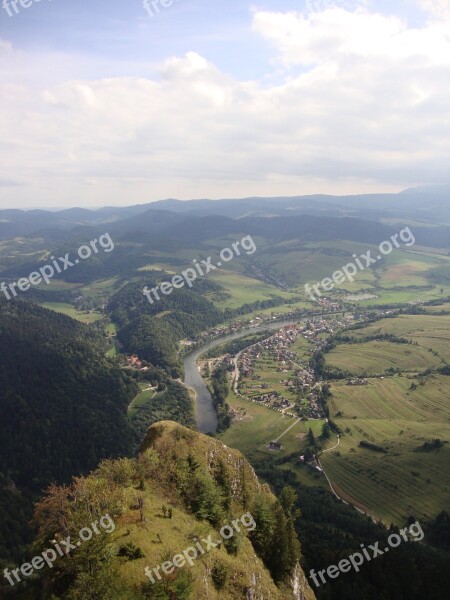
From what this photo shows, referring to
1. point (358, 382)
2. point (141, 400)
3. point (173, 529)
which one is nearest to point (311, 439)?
point (358, 382)

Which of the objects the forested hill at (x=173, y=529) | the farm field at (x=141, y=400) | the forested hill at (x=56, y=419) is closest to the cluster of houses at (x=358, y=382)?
the farm field at (x=141, y=400)

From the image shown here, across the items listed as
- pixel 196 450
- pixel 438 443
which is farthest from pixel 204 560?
pixel 438 443

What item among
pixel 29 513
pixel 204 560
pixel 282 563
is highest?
pixel 204 560

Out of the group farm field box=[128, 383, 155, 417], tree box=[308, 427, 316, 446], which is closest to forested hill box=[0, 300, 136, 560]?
farm field box=[128, 383, 155, 417]

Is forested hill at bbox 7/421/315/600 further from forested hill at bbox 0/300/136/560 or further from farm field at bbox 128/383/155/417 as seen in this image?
farm field at bbox 128/383/155/417

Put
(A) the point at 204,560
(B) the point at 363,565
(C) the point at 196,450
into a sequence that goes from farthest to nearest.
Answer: (B) the point at 363,565, (C) the point at 196,450, (A) the point at 204,560

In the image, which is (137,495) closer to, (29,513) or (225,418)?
(29,513)

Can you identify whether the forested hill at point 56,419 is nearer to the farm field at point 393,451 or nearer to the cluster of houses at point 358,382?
the farm field at point 393,451
